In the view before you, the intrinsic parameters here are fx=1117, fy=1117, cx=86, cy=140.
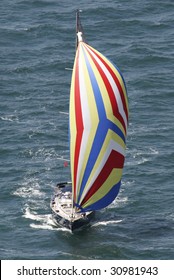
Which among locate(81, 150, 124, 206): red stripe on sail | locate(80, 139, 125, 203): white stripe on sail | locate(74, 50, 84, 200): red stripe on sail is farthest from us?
locate(81, 150, 124, 206): red stripe on sail

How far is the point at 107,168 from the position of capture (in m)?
108

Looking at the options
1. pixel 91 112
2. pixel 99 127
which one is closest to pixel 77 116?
pixel 91 112

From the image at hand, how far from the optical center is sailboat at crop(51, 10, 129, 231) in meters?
106

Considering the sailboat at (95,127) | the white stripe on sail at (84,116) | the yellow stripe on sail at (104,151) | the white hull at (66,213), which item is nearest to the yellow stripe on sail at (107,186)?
the sailboat at (95,127)

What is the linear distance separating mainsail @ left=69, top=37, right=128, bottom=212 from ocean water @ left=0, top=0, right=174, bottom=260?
6321mm

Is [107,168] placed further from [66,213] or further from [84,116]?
[66,213]

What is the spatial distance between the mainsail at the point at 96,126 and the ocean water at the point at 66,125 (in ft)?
20.7

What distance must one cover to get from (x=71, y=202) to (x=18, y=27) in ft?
191

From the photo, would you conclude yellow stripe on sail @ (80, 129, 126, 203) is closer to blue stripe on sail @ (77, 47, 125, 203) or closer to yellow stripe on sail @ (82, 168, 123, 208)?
blue stripe on sail @ (77, 47, 125, 203)

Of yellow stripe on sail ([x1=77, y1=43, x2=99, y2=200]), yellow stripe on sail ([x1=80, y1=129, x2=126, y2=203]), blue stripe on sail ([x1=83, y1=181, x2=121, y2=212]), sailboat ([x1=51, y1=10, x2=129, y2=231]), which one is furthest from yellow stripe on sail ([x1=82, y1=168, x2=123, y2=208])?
yellow stripe on sail ([x1=77, y1=43, x2=99, y2=200])

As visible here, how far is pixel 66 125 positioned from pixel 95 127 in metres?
32.7

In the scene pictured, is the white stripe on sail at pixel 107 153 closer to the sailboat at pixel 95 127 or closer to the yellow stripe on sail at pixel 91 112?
the sailboat at pixel 95 127

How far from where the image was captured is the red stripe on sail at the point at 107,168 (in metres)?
108

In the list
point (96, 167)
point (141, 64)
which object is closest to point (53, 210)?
point (96, 167)
